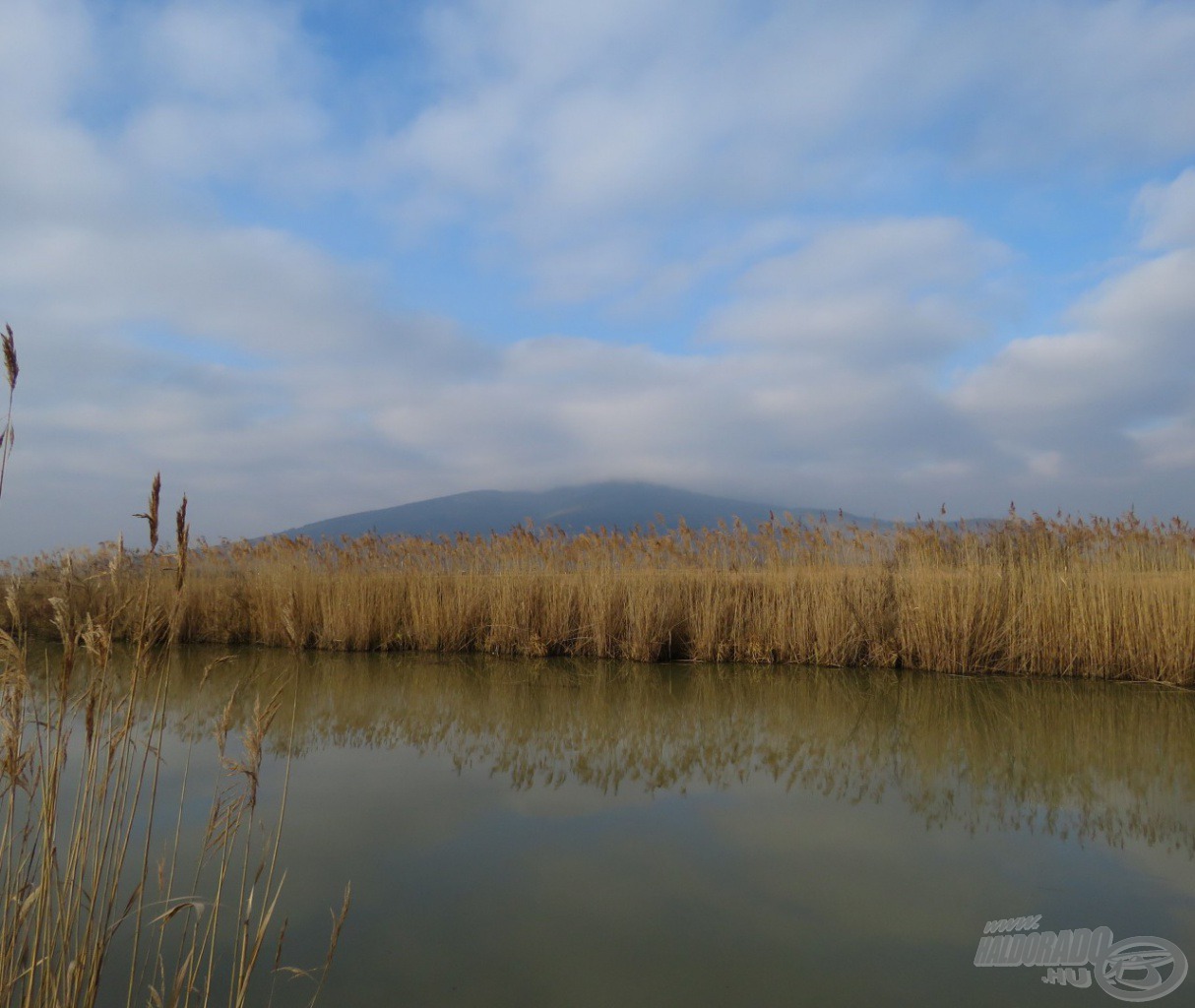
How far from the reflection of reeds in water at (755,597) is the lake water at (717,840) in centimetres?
80

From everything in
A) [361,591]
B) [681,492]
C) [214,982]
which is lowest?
[214,982]

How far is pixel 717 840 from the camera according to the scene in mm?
2727

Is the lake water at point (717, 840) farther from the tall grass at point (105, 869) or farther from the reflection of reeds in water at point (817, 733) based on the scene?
the tall grass at point (105, 869)

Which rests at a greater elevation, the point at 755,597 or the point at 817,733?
the point at 755,597

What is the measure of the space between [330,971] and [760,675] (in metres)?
4.40

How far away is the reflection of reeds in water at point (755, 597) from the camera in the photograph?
5754 mm

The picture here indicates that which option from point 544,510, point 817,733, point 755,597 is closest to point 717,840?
point 817,733

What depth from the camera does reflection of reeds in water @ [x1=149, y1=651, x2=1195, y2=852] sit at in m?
3.23

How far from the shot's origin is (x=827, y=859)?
2.57m

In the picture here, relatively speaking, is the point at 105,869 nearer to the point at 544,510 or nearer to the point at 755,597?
the point at 755,597

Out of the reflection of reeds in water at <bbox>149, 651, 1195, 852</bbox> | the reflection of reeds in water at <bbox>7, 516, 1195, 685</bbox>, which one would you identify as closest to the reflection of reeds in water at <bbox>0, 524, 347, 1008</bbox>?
the reflection of reeds in water at <bbox>149, 651, 1195, 852</bbox>

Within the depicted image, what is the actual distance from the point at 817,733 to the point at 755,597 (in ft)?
8.36

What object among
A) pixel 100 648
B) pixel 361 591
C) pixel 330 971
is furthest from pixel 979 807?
pixel 361 591

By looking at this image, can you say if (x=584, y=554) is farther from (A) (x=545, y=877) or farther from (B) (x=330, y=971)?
(B) (x=330, y=971)
